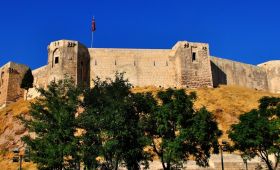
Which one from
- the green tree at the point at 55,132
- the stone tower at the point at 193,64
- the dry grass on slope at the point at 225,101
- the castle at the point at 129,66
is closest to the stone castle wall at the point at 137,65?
the castle at the point at 129,66

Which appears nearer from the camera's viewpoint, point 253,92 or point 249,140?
point 249,140

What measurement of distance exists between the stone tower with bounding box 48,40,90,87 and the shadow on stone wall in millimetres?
17702

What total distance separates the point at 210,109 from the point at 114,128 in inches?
983

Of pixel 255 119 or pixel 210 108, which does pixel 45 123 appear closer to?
pixel 255 119

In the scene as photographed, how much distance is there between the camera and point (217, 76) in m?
57.0

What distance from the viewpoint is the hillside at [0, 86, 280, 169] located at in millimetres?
41906

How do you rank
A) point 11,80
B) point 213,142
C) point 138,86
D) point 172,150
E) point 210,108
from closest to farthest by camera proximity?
point 172,150 → point 213,142 → point 210,108 → point 138,86 → point 11,80

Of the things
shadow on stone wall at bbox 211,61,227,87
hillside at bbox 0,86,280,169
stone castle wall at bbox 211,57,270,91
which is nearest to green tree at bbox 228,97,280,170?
hillside at bbox 0,86,280,169

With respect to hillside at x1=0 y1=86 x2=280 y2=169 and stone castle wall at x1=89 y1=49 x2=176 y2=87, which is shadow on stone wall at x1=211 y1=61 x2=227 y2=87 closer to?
hillside at x1=0 y1=86 x2=280 y2=169

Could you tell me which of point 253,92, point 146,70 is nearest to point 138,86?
point 146,70

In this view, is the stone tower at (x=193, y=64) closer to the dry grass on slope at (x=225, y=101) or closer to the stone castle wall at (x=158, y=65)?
the stone castle wall at (x=158, y=65)

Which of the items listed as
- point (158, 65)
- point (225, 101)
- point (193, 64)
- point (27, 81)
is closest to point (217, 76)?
point (193, 64)

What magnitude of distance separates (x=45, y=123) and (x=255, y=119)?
1181cm

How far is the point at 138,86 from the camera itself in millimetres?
51562
